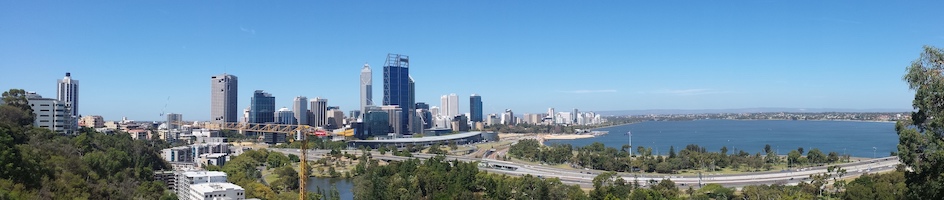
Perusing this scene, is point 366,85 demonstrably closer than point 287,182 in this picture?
No

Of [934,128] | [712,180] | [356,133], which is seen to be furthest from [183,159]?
[934,128]

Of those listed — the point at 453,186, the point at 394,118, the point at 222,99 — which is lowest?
the point at 453,186

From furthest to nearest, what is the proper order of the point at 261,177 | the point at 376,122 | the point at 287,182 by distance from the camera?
the point at 376,122, the point at 261,177, the point at 287,182

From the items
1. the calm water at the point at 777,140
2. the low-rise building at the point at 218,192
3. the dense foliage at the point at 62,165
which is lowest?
the calm water at the point at 777,140

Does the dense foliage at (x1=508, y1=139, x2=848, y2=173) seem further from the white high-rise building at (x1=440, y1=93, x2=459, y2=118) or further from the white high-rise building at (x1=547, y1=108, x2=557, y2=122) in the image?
the white high-rise building at (x1=547, y1=108, x2=557, y2=122)

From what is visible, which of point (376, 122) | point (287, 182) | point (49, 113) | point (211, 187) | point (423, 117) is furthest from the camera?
point (423, 117)

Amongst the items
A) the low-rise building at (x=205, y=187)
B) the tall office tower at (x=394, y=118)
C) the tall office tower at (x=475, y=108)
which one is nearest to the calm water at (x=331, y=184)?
the low-rise building at (x=205, y=187)

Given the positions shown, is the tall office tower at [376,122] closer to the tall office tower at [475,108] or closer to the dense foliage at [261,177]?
the dense foliage at [261,177]

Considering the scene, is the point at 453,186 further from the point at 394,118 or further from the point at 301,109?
the point at 301,109

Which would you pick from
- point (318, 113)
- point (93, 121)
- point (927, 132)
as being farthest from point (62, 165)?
point (318, 113)
